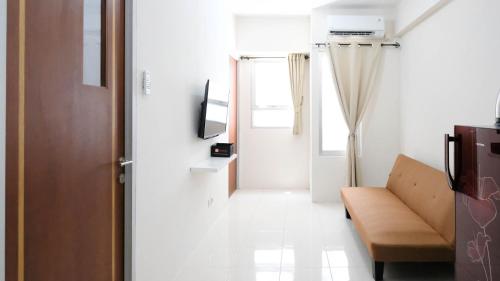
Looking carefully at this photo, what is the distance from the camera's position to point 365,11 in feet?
17.3

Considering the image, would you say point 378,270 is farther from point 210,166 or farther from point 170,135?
point 170,135

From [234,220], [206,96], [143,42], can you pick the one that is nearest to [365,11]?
[206,96]

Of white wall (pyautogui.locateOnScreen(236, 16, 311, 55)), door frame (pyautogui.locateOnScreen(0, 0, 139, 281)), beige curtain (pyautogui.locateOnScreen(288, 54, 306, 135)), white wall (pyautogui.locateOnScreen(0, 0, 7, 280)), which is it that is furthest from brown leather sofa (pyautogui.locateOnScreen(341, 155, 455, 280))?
white wall (pyautogui.locateOnScreen(236, 16, 311, 55))

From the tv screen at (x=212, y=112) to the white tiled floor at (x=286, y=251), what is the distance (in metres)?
1.10

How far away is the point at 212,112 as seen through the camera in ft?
12.1

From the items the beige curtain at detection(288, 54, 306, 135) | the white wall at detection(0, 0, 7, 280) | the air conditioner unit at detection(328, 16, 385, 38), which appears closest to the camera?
the white wall at detection(0, 0, 7, 280)

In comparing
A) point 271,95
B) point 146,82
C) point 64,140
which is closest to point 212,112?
point 146,82

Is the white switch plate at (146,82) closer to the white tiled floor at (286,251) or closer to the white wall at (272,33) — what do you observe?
the white tiled floor at (286,251)

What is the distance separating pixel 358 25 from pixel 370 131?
1502 mm

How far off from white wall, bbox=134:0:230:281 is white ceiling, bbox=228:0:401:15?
4.82 ft

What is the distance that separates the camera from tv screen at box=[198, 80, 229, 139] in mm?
3430

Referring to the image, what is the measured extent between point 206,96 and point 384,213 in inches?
76.2

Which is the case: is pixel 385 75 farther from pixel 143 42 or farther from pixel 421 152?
pixel 143 42

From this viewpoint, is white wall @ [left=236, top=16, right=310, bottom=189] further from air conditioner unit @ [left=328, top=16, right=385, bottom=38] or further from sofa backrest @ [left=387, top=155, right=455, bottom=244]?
sofa backrest @ [left=387, top=155, right=455, bottom=244]
